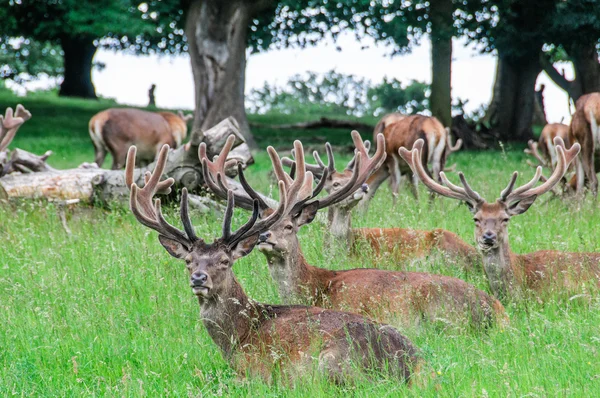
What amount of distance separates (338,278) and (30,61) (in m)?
34.7

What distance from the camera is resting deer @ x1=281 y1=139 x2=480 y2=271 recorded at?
296 inches

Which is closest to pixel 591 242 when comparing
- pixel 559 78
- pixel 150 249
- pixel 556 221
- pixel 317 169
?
pixel 556 221

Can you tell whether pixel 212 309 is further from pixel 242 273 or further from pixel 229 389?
pixel 242 273

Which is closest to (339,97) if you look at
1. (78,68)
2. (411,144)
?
(78,68)

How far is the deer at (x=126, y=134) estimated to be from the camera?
48.7 feet

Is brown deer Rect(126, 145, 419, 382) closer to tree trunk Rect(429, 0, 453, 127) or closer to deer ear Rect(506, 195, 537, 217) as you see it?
deer ear Rect(506, 195, 537, 217)

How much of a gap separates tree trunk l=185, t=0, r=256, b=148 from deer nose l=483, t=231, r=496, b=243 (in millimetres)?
11893

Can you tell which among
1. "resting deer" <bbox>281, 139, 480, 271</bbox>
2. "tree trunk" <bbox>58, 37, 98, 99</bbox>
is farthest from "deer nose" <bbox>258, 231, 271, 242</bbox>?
"tree trunk" <bbox>58, 37, 98, 99</bbox>

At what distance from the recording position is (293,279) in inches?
249

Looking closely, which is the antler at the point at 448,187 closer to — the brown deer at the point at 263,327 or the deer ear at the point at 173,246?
the brown deer at the point at 263,327

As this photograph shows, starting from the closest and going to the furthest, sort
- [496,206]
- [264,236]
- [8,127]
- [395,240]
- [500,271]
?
[264,236]
[500,271]
[496,206]
[395,240]
[8,127]

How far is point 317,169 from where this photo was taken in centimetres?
845

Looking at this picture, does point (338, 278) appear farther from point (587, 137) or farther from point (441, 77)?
point (441, 77)

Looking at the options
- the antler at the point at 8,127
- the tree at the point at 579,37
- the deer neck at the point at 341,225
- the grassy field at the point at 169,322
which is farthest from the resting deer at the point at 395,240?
the tree at the point at 579,37
